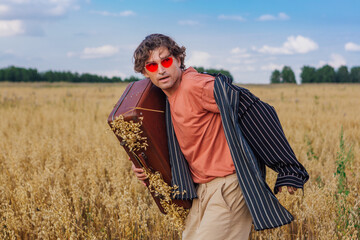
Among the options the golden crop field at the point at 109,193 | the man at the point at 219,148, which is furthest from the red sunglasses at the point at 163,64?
the golden crop field at the point at 109,193

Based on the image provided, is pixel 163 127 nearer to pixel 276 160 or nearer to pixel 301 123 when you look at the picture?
pixel 276 160

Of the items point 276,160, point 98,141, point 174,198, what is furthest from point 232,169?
point 98,141

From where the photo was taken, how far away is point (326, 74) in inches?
3509

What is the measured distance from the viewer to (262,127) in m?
2.17

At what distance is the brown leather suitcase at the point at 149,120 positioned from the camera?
2.28 m

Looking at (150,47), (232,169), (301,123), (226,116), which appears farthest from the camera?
(301,123)

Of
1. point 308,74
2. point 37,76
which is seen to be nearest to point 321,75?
point 308,74

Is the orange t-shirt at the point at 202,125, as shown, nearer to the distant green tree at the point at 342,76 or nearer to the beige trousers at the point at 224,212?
the beige trousers at the point at 224,212

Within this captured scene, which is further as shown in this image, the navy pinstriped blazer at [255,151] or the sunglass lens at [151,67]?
the sunglass lens at [151,67]

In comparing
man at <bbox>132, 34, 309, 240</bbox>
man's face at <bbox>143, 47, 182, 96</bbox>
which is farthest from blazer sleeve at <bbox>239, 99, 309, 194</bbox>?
man's face at <bbox>143, 47, 182, 96</bbox>

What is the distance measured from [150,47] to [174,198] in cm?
108

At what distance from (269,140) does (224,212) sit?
548mm

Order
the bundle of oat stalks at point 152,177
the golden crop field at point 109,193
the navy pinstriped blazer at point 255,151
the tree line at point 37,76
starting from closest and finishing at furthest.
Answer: the navy pinstriped blazer at point 255,151 → the bundle of oat stalks at point 152,177 → the golden crop field at point 109,193 → the tree line at point 37,76

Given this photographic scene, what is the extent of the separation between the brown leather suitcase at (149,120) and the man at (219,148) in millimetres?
67
